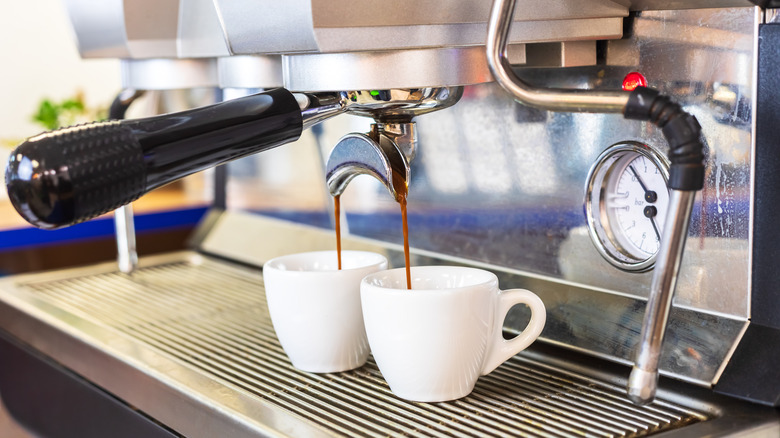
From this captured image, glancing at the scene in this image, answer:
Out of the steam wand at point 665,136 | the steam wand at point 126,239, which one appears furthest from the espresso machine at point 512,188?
the steam wand at point 126,239

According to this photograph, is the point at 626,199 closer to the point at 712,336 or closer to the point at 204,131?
the point at 712,336

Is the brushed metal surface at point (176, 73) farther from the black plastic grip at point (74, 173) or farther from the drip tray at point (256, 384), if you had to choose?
the black plastic grip at point (74, 173)

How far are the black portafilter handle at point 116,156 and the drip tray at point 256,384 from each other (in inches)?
6.3

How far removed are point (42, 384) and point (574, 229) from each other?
19.8 inches

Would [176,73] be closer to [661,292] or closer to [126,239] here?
[126,239]

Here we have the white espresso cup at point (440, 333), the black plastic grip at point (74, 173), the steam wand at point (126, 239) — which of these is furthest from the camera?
the steam wand at point (126, 239)

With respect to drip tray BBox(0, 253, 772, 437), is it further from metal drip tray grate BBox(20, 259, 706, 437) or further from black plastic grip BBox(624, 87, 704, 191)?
black plastic grip BBox(624, 87, 704, 191)

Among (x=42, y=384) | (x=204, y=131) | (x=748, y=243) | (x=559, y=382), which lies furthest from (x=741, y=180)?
(x=42, y=384)

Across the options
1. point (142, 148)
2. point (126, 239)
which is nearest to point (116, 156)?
point (142, 148)

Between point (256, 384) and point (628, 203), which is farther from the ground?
point (628, 203)

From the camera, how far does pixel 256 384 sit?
0.57m

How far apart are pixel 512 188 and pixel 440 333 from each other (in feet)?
0.61

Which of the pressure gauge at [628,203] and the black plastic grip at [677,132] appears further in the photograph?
the pressure gauge at [628,203]

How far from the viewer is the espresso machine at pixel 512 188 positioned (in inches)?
16.7
